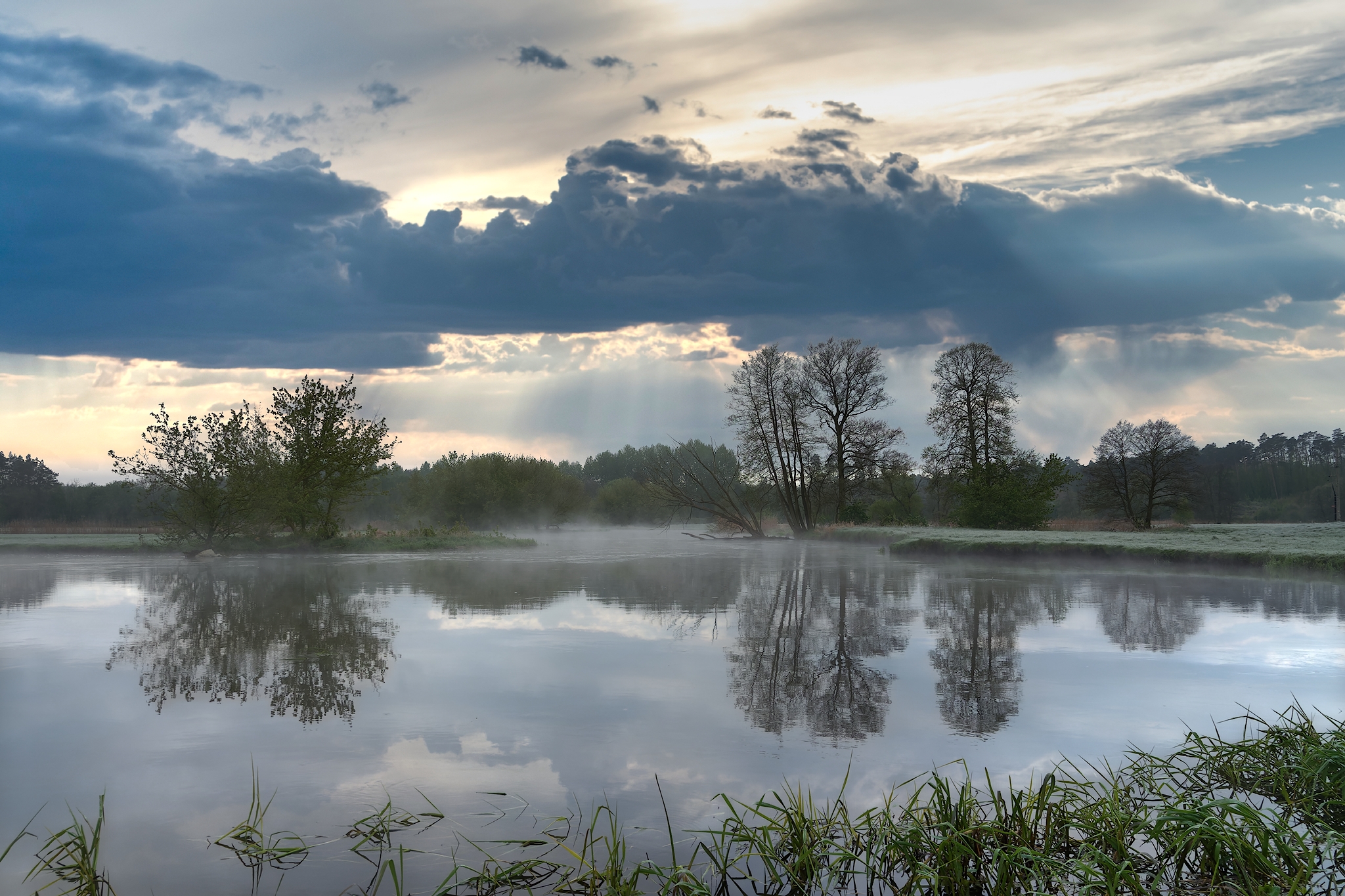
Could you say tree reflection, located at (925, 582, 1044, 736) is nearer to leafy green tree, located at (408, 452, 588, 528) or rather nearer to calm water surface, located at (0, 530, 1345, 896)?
calm water surface, located at (0, 530, 1345, 896)

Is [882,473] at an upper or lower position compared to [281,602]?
upper

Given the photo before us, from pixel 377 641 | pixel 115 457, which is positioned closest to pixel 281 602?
pixel 377 641

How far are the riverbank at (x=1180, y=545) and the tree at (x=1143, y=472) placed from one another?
12403 millimetres

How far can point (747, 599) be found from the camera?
50.0 feet

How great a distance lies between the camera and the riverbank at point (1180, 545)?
19.2 metres

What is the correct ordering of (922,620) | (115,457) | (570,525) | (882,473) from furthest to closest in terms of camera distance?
1. (570,525)
2. (882,473)
3. (115,457)
4. (922,620)

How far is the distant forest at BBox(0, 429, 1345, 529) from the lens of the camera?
185 feet

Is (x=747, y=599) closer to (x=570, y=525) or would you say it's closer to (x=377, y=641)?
(x=377, y=641)

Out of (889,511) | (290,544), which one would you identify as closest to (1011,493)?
(889,511)

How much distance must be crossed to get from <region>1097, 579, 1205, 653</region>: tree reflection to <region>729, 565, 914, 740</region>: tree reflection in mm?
2743

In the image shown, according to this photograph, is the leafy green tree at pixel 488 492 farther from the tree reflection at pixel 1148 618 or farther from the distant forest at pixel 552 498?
the tree reflection at pixel 1148 618

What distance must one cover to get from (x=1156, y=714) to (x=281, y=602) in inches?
543

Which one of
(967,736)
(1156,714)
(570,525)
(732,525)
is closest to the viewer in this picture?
(967,736)

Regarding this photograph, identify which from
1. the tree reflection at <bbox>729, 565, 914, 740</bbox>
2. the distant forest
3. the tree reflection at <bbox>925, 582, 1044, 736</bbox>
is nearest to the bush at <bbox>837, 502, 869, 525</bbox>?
the distant forest
